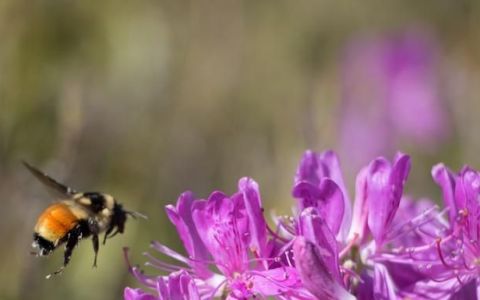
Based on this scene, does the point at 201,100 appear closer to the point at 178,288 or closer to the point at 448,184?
the point at 448,184

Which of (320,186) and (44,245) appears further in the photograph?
(44,245)

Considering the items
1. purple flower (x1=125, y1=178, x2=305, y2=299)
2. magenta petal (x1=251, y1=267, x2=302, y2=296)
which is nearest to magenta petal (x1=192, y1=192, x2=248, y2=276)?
purple flower (x1=125, y1=178, x2=305, y2=299)

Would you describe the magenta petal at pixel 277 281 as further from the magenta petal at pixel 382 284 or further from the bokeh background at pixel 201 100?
the bokeh background at pixel 201 100

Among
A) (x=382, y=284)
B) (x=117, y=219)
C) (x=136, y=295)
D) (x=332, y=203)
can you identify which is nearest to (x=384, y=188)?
(x=332, y=203)

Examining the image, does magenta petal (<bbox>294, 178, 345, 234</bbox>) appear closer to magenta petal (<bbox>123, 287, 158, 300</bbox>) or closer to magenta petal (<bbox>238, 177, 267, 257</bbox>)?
magenta petal (<bbox>238, 177, 267, 257</bbox>)

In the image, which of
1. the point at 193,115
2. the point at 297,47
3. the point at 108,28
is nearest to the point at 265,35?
the point at 297,47

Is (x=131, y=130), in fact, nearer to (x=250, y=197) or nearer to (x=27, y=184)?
(x=27, y=184)
